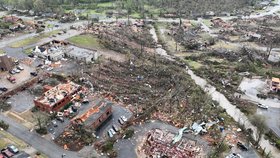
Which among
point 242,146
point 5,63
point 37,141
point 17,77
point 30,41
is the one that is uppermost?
point 30,41

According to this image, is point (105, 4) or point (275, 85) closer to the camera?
point (275, 85)

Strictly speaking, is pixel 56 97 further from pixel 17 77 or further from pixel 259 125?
pixel 259 125

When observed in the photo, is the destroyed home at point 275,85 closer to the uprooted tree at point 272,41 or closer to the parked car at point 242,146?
the parked car at point 242,146

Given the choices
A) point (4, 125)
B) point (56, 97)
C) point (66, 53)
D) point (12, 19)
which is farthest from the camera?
point (12, 19)

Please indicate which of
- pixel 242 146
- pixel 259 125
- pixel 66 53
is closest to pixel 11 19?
pixel 66 53

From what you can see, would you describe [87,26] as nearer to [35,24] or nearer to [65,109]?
[35,24]

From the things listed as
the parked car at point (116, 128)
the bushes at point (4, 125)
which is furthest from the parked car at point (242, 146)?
the bushes at point (4, 125)

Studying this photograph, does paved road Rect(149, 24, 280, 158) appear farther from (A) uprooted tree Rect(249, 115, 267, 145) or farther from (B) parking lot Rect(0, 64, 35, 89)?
(B) parking lot Rect(0, 64, 35, 89)
